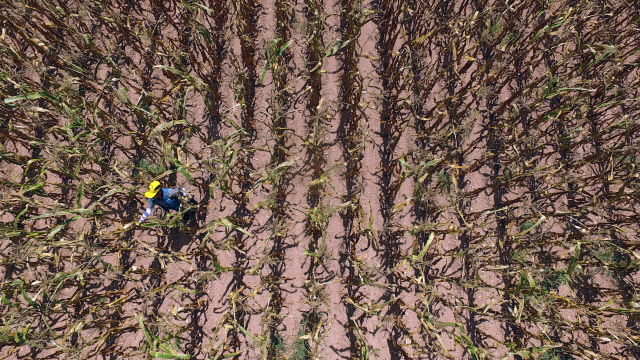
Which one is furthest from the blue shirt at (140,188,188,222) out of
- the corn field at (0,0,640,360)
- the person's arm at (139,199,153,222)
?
the corn field at (0,0,640,360)

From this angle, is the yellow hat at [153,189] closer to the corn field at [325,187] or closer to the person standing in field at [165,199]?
the person standing in field at [165,199]

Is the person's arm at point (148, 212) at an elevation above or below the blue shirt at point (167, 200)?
below

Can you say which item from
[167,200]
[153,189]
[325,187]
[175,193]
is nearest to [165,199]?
[167,200]

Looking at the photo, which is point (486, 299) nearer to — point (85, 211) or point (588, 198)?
point (588, 198)

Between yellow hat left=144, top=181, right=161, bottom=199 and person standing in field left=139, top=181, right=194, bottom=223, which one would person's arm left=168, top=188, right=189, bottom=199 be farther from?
yellow hat left=144, top=181, right=161, bottom=199

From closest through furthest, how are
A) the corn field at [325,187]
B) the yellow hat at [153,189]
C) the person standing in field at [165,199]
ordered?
1. the yellow hat at [153,189]
2. the person standing in field at [165,199]
3. the corn field at [325,187]

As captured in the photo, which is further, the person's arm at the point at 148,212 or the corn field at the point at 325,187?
the corn field at the point at 325,187

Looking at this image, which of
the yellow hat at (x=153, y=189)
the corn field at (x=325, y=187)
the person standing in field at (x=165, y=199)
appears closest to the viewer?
the yellow hat at (x=153, y=189)

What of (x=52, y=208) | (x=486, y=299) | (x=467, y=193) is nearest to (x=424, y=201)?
(x=467, y=193)

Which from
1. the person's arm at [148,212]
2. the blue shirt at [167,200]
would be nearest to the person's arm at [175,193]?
the blue shirt at [167,200]
